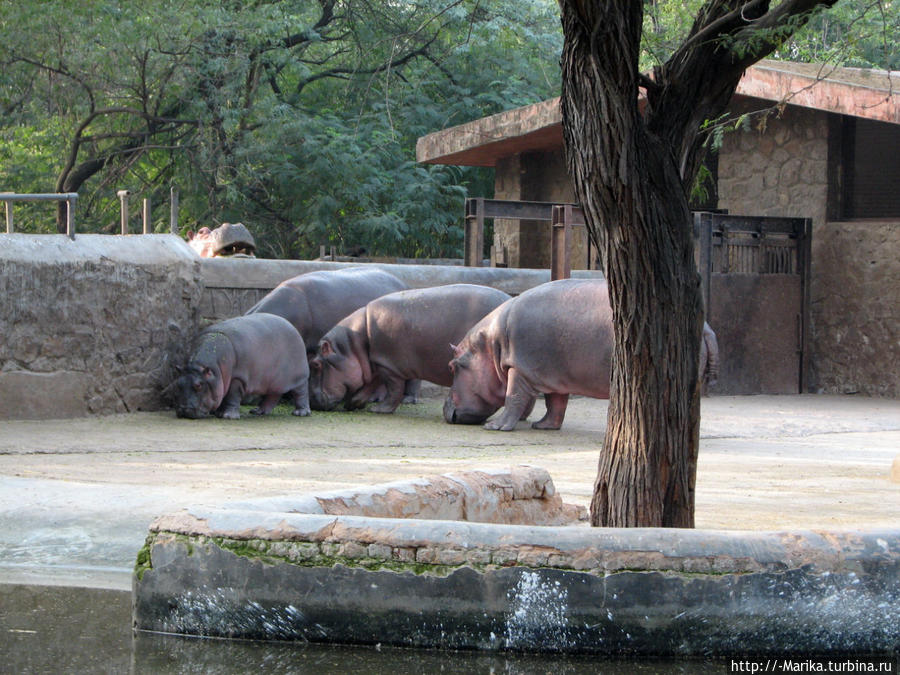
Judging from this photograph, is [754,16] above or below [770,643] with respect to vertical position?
above

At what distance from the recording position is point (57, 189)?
2239cm

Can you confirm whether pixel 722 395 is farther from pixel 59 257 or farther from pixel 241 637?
pixel 241 637

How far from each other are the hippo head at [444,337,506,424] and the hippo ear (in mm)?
1233

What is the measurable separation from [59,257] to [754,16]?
22.6 ft

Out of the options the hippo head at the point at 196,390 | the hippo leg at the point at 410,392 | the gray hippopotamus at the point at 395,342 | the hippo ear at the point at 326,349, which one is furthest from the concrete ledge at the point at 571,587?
the hippo leg at the point at 410,392

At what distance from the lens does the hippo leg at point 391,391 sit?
11672mm

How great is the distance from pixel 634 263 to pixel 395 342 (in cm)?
689

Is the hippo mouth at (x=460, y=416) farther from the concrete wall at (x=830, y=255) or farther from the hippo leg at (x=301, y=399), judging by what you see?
the concrete wall at (x=830, y=255)

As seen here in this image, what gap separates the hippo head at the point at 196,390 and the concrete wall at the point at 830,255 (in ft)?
22.4

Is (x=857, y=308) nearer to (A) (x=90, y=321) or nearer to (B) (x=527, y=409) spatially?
(B) (x=527, y=409)

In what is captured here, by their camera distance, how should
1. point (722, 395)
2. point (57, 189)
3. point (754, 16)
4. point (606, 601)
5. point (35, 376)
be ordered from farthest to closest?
point (57, 189) < point (722, 395) < point (35, 376) < point (754, 16) < point (606, 601)

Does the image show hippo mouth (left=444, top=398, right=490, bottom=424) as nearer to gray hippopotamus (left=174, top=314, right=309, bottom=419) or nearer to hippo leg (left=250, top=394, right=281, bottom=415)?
gray hippopotamus (left=174, top=314, right=309, bottom=419)

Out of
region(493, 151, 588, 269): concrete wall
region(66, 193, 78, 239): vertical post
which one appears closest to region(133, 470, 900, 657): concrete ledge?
region(66, 193, 78, 239): vertical post

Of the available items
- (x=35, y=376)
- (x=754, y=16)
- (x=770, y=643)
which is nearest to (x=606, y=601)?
(x=770, y=643)
